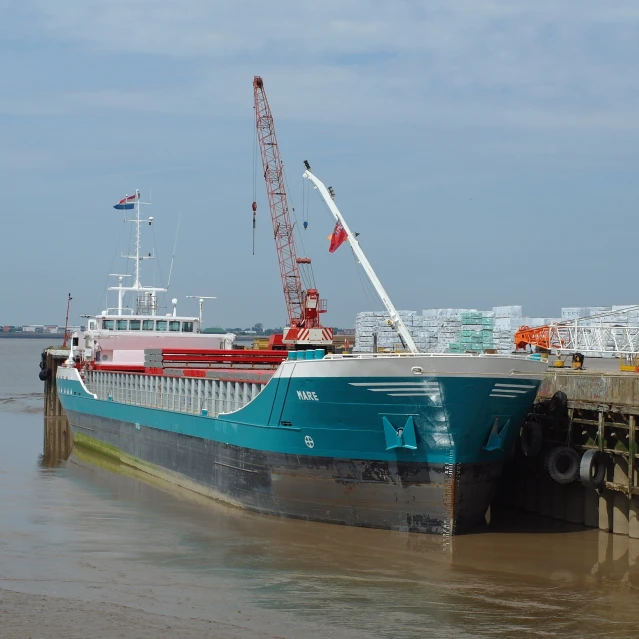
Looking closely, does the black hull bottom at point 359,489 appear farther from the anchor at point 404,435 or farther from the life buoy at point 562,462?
the life buoy at point 562,462

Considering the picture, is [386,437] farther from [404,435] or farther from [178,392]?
[178,392]

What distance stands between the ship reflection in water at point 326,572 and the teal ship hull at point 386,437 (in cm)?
52

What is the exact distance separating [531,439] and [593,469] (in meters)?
2.14

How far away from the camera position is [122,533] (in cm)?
2075

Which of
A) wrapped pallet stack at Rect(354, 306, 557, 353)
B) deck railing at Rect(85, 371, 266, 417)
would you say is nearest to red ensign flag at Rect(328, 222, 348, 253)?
deck railing at Rect(85, 371, 266, 417)

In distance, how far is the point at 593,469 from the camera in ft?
63.0

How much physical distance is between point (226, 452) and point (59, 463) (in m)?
12.8

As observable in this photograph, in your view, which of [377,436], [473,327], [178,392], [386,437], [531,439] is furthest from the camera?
[473,327]

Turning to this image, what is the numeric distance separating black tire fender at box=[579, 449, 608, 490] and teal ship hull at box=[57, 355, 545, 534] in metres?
1.72

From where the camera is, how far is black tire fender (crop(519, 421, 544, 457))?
69.2 feet

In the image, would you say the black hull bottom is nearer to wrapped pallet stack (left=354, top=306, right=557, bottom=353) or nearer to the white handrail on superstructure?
the white handrail on superstructure

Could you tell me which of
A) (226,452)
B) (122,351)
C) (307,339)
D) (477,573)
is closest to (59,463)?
(122,351)

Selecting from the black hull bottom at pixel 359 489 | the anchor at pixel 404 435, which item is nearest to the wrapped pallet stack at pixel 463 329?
the black hull bottom at pixel 359 489

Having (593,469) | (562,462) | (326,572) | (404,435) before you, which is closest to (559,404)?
(562,462)
